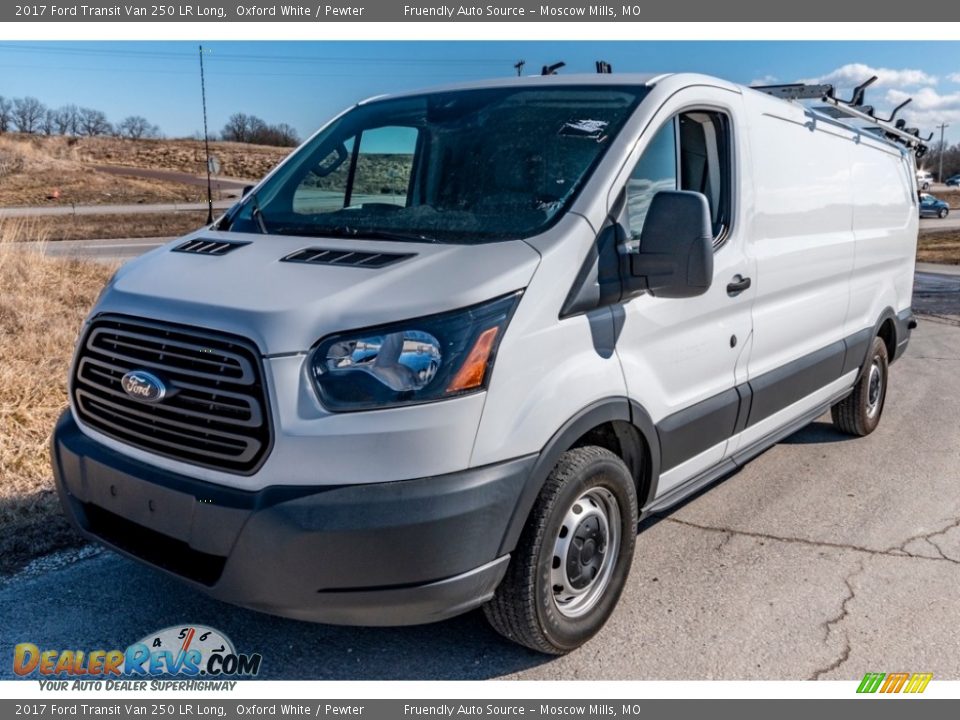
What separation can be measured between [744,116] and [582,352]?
1809 millimetres

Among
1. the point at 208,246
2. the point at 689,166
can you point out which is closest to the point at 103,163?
the point at 208,246

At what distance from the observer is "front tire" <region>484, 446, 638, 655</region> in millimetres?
3027

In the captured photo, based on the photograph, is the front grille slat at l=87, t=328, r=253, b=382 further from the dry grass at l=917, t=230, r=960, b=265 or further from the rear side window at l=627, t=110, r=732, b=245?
the dry grass at l=917, t=230, r=960, b=265

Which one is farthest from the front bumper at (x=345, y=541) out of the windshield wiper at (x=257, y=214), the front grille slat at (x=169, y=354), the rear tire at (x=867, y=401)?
the rear tire at (x=867, y=401)

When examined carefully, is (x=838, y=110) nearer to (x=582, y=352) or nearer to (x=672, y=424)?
(x=672, y=424)

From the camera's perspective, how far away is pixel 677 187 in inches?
150

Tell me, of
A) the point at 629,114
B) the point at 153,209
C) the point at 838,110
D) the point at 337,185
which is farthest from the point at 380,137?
the point at 153,209

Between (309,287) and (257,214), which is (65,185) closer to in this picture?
(257,214)

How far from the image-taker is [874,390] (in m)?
6.41

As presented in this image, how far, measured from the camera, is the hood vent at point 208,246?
343 cm

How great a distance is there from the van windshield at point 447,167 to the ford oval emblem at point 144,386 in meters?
0.97

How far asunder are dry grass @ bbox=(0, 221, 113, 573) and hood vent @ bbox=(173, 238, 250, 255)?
5.61 feet

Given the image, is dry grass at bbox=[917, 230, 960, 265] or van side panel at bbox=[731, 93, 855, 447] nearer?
van side panel at bbox=[731, 93, 855, 447]

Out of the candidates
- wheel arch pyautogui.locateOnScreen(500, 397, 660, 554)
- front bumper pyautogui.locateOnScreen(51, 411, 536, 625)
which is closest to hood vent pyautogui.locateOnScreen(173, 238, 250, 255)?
front bumper pyautogui.locateOnScreen(51, 411, 536, 625)
